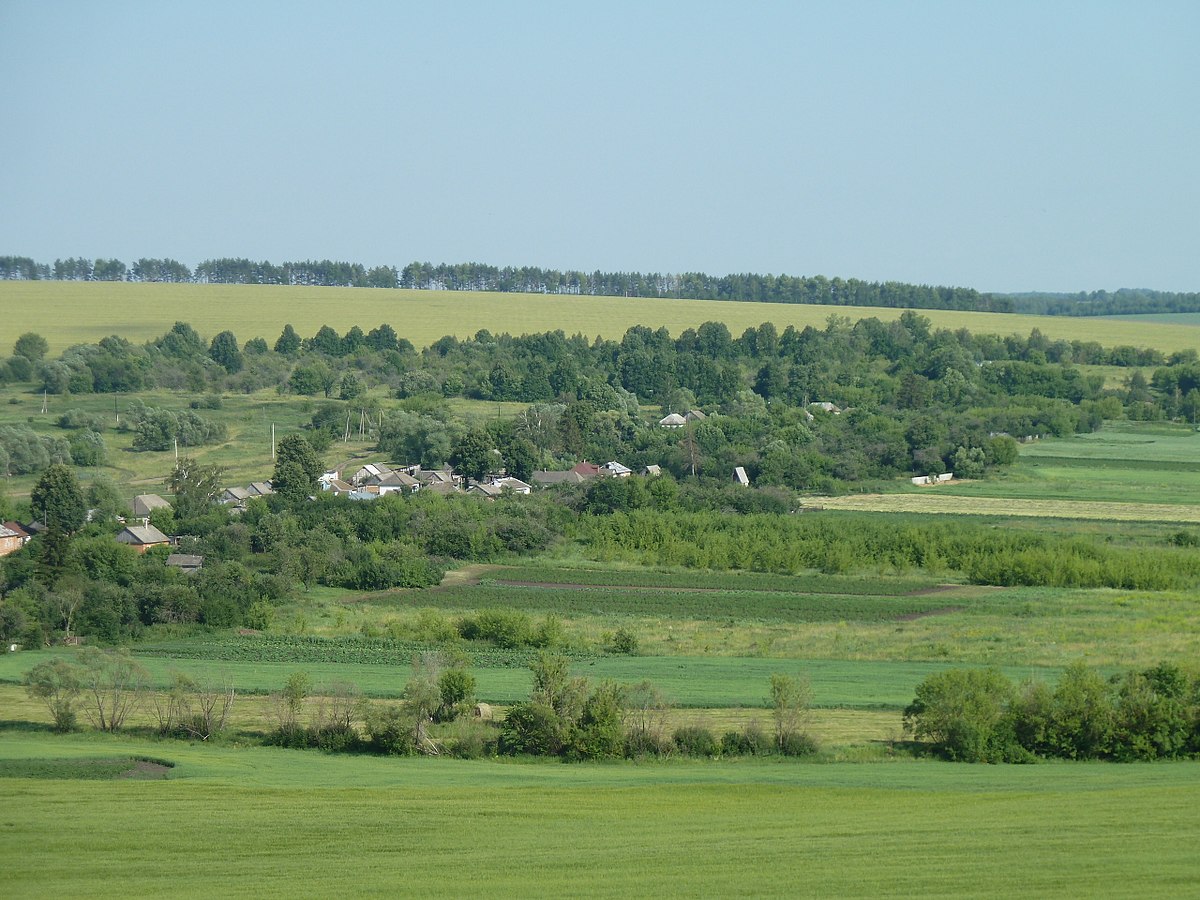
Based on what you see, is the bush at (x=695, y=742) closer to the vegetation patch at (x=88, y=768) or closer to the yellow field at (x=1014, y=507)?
the vegetation patch at (x=88, y=768)

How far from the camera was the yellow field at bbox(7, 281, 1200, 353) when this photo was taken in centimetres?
12419

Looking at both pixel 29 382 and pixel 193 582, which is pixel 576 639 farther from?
pixel 29 382

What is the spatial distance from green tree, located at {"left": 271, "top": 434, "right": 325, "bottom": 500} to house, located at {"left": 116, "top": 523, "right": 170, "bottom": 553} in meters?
6.28

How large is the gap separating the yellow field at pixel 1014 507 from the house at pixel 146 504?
26.2 metres

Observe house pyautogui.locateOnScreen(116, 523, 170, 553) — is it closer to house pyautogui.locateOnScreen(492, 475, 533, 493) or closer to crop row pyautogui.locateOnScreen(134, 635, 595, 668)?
crop row pyautogui.locateOnScreen(134, 635, 595, 668)

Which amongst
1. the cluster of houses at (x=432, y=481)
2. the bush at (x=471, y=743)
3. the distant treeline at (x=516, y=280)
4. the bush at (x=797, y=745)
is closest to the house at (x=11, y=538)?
the cluster of houses at (x=432, y=481)

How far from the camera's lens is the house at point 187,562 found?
44.0m

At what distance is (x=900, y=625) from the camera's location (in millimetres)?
39344

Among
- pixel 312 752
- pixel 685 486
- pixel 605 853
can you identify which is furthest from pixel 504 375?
pixel 605 853

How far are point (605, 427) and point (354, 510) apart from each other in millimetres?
27364

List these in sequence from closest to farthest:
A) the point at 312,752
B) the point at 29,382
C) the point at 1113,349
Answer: the point at 312,752, the point at 29,382, the point at 1113,349

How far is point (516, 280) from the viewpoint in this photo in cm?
18238

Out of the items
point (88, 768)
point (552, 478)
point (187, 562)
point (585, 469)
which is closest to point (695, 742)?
point (88, 768)

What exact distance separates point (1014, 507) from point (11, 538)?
37.8 meters
